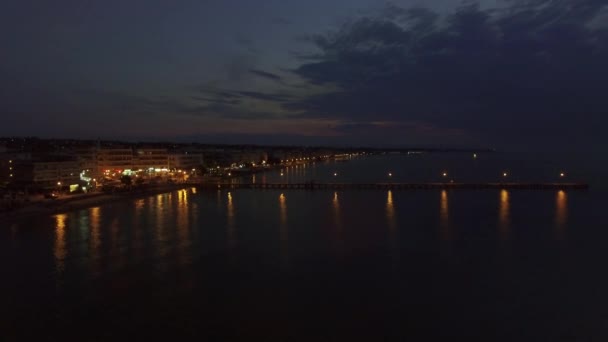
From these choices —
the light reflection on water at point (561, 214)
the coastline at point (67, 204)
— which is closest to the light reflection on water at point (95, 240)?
the coastline at point (67, 204)

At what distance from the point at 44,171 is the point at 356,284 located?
15566mm

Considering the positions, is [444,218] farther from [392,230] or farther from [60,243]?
[60,243]

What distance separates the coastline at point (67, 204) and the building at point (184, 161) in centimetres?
866

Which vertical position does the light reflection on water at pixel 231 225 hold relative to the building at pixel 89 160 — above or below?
below

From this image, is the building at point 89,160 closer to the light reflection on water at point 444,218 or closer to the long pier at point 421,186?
the long pier at point 421,186

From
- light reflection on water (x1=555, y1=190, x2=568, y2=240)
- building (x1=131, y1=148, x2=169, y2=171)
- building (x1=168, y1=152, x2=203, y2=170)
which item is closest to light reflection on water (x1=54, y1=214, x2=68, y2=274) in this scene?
light reflection on water (x1=555, y1=190, x2=568, y2=240)

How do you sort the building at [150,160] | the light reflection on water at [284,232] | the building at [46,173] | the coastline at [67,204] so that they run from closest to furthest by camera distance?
the light reflection on water at [284,232] → the coastline at [67,204] → the building at [46,173] → the building at [150,160]

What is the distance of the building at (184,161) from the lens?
2994 centimetres

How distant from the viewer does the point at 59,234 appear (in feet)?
38.3

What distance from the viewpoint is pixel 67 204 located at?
1608cm

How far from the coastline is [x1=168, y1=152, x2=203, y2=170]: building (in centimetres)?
866

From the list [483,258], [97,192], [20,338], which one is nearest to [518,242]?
[483,258]

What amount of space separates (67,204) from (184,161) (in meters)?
14.4

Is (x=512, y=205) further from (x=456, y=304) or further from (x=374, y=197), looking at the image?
(x=456, y=304)
